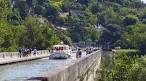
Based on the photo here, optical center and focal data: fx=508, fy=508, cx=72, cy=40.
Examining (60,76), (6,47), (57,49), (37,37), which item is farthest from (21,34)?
(60,76)

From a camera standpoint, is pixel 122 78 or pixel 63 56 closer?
pixel 122 78

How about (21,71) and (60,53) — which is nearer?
(21,71)

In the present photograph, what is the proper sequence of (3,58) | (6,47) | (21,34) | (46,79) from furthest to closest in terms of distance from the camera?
(21,34)
(6,47)
(3,58)
(46,79)

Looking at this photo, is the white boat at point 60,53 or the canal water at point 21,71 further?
the white boat at point 60,53

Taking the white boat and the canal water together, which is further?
the white boat

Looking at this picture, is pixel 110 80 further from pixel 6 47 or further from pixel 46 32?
pixel 46 32

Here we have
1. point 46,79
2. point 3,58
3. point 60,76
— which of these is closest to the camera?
point 46,79

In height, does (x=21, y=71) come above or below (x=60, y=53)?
above

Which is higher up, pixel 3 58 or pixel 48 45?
pixel 3 58

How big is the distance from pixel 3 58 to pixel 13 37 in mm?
36064

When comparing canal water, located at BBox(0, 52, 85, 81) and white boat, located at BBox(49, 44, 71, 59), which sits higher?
canal water, located at BBox(0, 52, 85, 81)

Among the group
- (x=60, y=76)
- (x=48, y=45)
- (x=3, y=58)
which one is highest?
(x=60, y=76)

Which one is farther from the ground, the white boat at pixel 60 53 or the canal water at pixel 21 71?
the canal water at pixel 21 71

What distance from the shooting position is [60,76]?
12.9 m
